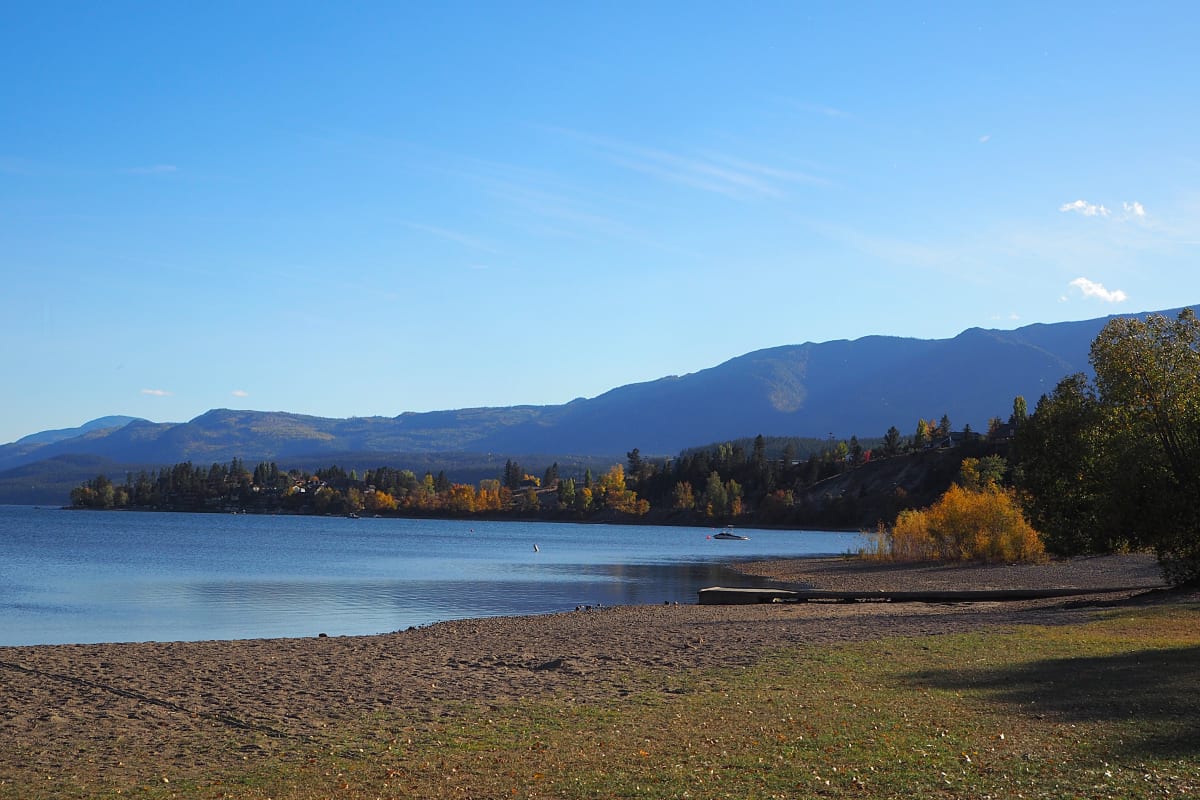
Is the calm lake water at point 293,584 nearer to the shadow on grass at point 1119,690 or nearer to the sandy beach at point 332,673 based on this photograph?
the sandy beach at point 332,673

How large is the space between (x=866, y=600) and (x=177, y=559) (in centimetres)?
7034

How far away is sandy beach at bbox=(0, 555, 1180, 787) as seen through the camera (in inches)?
719

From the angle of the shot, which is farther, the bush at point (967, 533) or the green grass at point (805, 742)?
the bush at point (967, 533)

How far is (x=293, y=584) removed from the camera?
71.6m

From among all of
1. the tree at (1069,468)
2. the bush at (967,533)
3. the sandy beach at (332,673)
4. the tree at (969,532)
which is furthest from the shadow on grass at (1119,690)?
the tree at (969,532)

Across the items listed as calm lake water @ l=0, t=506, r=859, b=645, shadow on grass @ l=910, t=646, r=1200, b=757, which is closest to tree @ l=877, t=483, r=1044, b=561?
calm lake water @ l=0, t=506, r=859, b=645

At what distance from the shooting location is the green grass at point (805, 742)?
1401 cm

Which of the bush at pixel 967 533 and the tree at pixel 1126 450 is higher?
the tree at pixel 1126 450

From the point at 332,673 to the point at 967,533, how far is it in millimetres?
71278

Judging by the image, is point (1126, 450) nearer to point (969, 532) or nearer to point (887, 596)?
point (887, 596)

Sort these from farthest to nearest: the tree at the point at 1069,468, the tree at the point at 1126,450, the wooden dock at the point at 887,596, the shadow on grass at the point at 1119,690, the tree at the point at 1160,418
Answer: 1. the wooden dock at the point at 887,596
2. the tree at the point at 1069,468
3. the tree at the point at 1126,450
4. the tree at the point at 1160,418
5. the shadow on grass at the point at 1119,690

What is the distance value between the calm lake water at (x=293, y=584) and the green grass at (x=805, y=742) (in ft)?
86.6

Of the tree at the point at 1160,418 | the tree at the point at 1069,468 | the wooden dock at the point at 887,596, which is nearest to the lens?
the tree at the point at 1160,418

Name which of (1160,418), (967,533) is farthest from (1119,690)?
(967,533)
